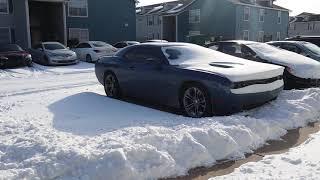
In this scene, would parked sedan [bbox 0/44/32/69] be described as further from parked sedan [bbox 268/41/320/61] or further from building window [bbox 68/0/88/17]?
parked sedan [bbox 268/41/320/61]

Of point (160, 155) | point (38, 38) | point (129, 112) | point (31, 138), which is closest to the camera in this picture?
point (160, 155)

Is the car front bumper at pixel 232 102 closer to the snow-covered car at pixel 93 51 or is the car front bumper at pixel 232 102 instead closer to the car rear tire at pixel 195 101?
the car rear tire at pixel 195 101

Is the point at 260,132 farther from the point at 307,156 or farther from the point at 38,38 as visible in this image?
the point at 38,38

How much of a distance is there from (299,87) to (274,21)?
38817mm

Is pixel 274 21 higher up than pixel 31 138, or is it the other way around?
pixel 274 21

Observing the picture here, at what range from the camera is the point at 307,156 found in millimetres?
5312

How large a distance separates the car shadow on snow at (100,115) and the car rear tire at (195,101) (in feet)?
0.97

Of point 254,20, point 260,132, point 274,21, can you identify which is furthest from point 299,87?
point 274,21

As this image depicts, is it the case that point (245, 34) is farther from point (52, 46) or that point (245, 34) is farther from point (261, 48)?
point (261, 48)

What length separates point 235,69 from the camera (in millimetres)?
7113

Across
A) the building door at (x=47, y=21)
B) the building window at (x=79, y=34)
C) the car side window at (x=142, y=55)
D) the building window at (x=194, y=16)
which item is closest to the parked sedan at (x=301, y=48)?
the car side window at (x=142, y=55)

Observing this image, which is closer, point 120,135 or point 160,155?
point 160,155

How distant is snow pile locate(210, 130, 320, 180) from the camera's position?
4625 millimetres

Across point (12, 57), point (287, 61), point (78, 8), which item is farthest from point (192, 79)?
point (78, 8)
